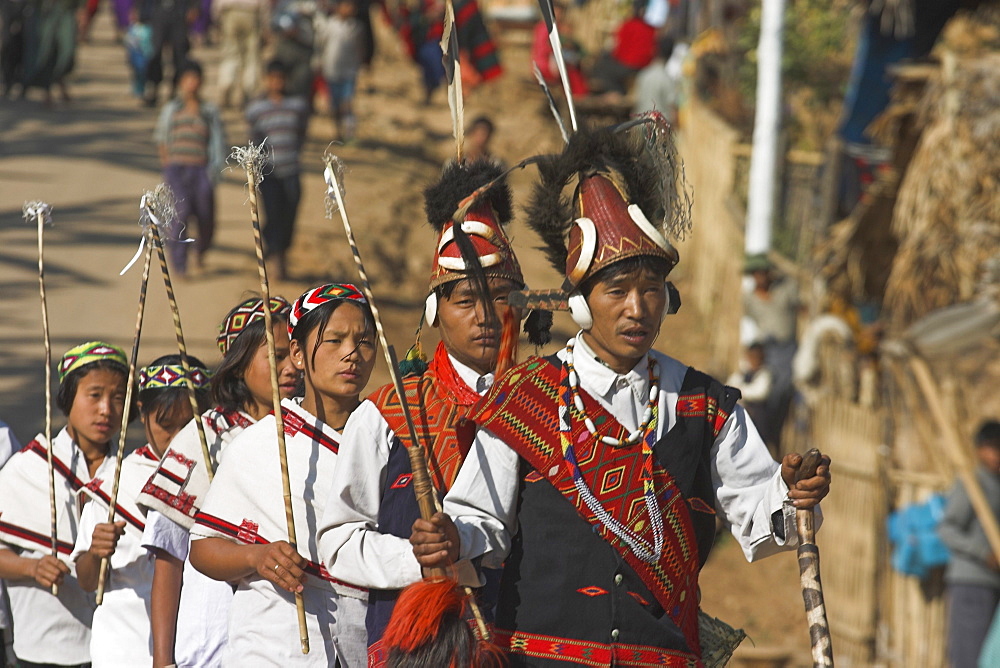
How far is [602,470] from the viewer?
3.28 metres

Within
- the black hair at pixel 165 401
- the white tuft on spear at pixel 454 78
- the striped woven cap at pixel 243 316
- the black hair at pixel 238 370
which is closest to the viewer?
the white tuft on spear at pixel 454 78

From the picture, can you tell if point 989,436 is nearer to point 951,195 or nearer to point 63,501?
point 951,195

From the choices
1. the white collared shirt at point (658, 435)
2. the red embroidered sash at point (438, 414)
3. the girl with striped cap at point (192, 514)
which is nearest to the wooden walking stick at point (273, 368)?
the red embroidered sash at point (438, 414)

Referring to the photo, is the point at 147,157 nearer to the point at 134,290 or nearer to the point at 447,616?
the point at 134,290

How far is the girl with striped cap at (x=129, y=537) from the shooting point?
4273mm

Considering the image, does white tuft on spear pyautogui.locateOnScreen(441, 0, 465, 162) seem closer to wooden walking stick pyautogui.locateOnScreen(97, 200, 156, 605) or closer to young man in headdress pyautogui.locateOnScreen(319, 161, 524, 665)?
young man in headdress pyautogui.locateOnScreen(319, 161, 524, 665)

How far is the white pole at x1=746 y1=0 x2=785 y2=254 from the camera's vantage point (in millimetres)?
13617

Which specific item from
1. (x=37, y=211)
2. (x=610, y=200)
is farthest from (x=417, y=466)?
(x=37, y=211)

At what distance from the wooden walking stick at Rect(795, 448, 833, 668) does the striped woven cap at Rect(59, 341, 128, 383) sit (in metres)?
2.54

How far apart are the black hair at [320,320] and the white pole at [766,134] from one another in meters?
10.3

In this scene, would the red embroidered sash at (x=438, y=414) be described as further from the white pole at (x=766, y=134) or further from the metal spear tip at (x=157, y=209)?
the white pole at (x=766, y=134)

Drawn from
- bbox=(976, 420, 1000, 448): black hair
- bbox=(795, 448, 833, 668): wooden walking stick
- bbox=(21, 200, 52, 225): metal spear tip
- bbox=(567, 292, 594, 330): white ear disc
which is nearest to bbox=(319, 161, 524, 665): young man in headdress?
bbox=(567, 292, 594, 330): white ear disc

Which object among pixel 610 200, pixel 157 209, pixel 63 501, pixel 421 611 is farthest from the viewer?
pixel 63 501

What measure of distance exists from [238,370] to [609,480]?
1473 millimetres
